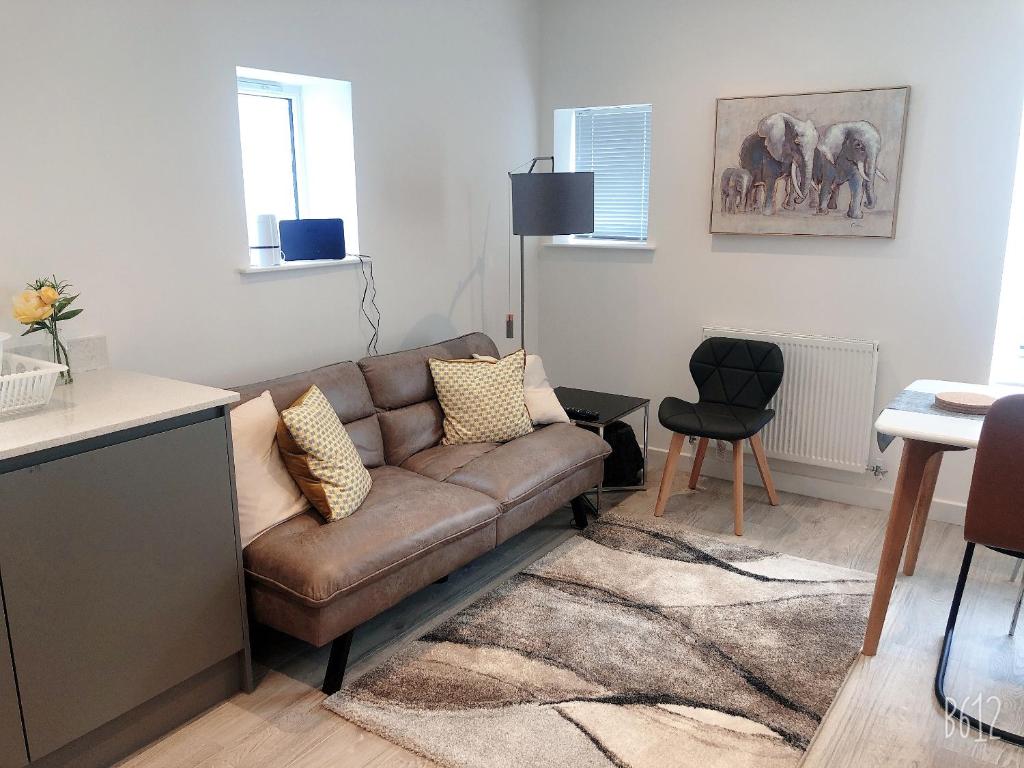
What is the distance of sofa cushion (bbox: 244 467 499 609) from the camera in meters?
2.41

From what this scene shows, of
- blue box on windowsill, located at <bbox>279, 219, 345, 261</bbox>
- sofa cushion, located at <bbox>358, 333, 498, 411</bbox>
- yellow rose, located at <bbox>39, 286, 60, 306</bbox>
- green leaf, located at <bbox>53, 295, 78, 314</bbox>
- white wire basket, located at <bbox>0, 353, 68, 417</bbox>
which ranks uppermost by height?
blue box on windowsill, located at <bbox>279, 219, 345, 261</bbox>

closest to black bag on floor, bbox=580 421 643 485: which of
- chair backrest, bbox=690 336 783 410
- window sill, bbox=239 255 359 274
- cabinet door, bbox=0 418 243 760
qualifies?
chair backrest, bbox=690 336 783 410

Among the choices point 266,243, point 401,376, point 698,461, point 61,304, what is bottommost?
point 698,461

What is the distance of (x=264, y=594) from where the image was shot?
2498 millimetres

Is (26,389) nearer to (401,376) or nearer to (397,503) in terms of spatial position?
(397,503)

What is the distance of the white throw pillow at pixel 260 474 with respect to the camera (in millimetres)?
2617

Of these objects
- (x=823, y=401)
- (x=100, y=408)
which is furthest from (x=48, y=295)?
(x=823, y=401)

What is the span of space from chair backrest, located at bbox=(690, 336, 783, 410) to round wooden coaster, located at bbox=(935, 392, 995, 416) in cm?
106

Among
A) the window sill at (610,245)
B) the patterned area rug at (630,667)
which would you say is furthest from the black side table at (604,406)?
the window sill at (610,245)

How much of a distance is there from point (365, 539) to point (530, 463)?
914 mm

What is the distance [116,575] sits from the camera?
2145 mm

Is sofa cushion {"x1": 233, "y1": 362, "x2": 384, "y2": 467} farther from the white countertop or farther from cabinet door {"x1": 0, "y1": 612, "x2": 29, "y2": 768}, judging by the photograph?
cabinet door {"x1": 0, "y1": 612, "x2": 29, "y2": 768}

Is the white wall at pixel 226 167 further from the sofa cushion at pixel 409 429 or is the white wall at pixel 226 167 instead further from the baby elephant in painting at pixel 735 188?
the baby elephant in painting at pixel 735 188

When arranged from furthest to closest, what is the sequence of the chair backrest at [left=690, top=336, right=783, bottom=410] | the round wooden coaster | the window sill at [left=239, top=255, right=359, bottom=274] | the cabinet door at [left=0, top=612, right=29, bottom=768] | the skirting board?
1. the chair backrest at [left=690, top=336, right=783, bottom=410]
2. the skirting board
3. the window sill at [left=239, top=255, right=359, bottom=274]
4. the round wooden coaster
5. the cabinet door at [left=0, top=612, right=29, bottom=768]
